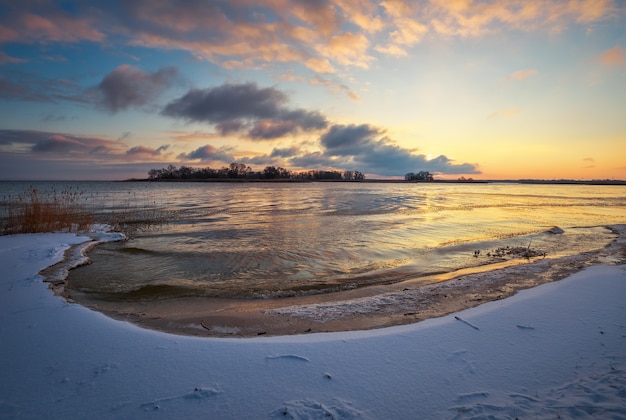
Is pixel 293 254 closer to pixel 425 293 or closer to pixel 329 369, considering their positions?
pixel 425 293

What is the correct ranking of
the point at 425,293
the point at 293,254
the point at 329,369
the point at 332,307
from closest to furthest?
the point at 329,369, the point at 332,307, the point at 425,293, the point at 293,254

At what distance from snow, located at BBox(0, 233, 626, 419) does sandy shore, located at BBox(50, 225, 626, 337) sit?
0.56 meters

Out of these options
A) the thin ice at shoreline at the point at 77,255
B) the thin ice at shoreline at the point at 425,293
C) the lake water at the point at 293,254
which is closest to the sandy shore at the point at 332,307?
the thin ice at shoreline at the point at 425,293

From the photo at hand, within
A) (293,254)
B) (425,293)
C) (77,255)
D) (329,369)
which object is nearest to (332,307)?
(425,293)

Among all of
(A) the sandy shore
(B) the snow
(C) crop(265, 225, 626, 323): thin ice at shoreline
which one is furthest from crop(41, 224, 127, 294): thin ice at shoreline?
(C) crop(265, 225, 626, 323): thin ice at shoreline

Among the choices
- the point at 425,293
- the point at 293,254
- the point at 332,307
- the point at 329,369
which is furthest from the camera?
the point at 293,254

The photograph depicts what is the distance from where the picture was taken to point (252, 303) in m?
6.57

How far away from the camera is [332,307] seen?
19.7 feet

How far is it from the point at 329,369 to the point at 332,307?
2.53 metres

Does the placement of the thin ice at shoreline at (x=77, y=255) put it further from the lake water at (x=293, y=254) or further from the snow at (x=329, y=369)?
the snow at (x=329, y=369)

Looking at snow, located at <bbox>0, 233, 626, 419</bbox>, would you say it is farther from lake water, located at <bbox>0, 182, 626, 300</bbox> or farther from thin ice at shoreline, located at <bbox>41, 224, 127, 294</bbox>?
lake water, located at <bbox>0, 182, 626, 300</bbox>

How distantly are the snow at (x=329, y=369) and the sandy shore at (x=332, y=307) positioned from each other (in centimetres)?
56

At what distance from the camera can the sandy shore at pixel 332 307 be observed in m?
5.11

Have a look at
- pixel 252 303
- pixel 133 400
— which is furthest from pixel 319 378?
pixel 252 303
